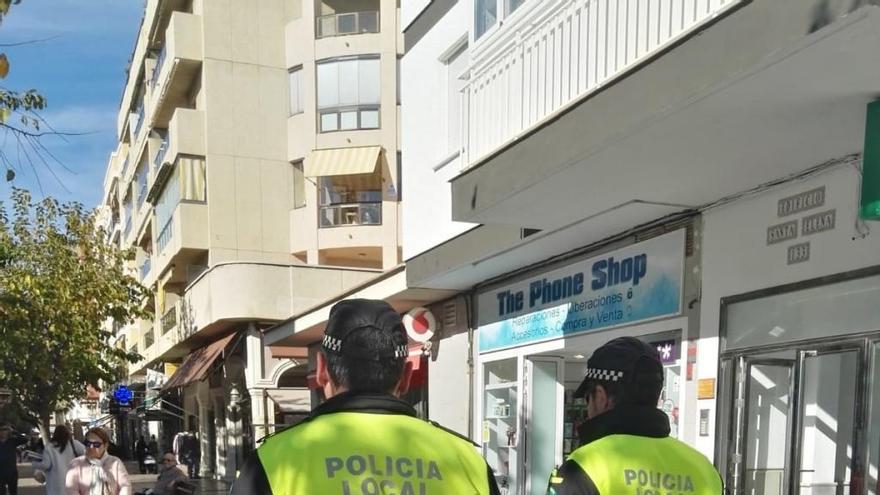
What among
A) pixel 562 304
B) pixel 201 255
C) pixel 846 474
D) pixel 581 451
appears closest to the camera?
pixel 581 451

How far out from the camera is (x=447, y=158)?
10.1m

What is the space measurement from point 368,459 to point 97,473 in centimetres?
638

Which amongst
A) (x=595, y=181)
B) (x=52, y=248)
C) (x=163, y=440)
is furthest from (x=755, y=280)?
(x=163, y=440)

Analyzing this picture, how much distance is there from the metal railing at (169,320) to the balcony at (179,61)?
723 cm

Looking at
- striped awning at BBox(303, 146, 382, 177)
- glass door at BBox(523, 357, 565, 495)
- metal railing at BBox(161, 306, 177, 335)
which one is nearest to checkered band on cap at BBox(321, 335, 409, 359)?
glass door at BBox(523, 357, 565, 495)

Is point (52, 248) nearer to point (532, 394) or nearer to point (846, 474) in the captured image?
point (532, 394)

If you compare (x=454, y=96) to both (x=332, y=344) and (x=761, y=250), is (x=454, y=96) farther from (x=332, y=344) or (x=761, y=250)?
(x=332, y=344)

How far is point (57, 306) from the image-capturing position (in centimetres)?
1842

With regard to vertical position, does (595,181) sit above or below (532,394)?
above

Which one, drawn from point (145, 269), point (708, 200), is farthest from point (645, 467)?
point (145, 269)

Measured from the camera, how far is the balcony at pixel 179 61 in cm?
2492

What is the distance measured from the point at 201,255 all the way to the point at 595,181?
2200 centimetres

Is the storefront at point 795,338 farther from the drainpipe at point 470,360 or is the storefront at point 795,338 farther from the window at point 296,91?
the window at point 296,91

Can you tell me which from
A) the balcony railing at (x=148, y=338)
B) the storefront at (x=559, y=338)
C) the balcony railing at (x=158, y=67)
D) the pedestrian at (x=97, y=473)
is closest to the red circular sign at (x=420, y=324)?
the storefront at (x=559, y=338)
